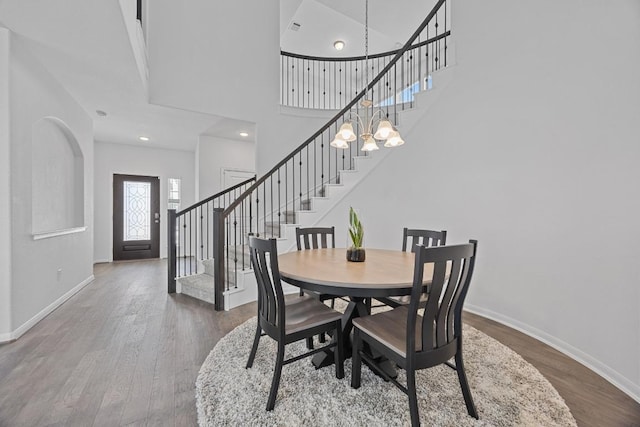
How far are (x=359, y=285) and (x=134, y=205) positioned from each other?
6.64 m

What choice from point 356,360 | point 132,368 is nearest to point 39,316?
point 132,368

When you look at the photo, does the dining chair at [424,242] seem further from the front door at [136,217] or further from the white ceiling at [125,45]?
the front door at [136,217]

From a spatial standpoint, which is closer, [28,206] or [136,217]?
Result: [28,206]

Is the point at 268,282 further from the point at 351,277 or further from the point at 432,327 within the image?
the point at 432,327

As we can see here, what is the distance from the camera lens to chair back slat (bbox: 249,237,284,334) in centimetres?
157

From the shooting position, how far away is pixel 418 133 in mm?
3479

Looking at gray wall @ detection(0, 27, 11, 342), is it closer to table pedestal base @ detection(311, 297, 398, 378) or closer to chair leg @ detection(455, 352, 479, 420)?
table pedestal base @ detection(311, 297, 398, 378)

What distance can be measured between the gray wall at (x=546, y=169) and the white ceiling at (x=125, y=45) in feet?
8.98

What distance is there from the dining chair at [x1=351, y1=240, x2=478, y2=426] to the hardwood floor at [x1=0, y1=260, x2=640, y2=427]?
86 cm

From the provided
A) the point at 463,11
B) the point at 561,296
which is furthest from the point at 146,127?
the point at 561,296

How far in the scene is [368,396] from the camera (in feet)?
5.39

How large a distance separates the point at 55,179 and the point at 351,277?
164 inches

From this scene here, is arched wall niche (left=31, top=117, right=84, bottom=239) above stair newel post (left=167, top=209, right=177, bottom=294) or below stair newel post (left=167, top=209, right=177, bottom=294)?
above

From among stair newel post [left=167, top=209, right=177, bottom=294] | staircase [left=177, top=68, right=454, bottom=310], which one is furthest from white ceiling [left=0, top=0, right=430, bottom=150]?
staircase [left=177, top=68, right=454, bottom=310]
